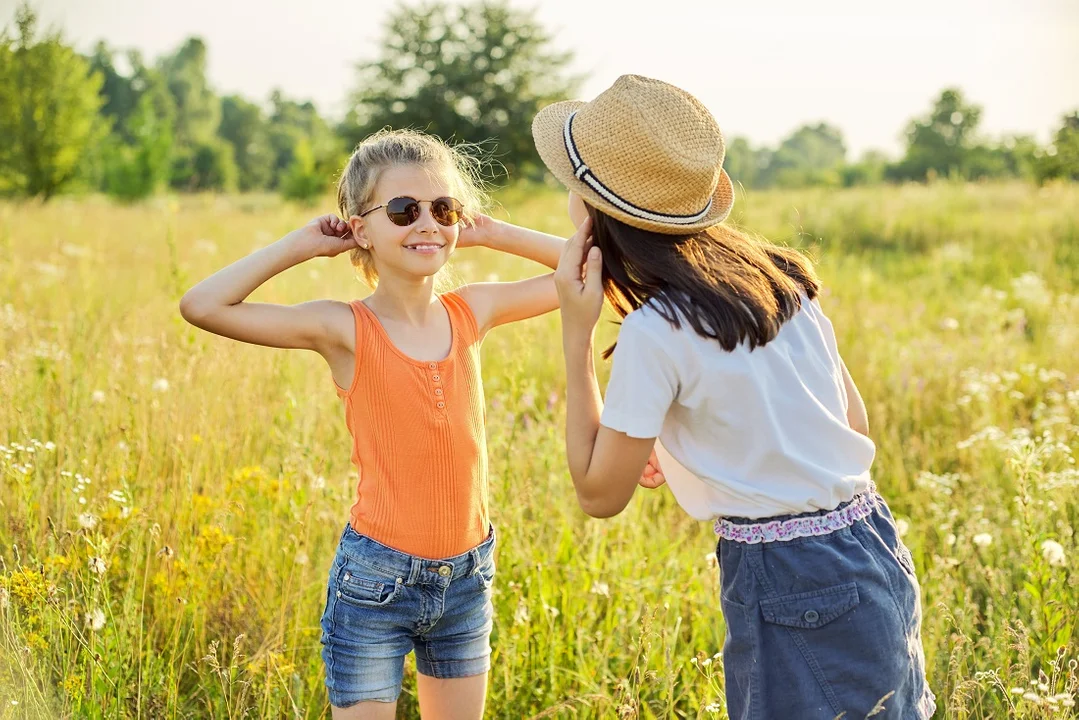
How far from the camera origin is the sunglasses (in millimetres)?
1985

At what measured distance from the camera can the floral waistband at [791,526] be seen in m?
1.57

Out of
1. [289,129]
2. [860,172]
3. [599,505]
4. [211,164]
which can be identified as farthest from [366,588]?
[289,129]

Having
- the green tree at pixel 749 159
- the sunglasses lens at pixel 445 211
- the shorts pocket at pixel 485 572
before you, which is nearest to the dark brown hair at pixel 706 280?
the sunglasses lens at pixel 445 211

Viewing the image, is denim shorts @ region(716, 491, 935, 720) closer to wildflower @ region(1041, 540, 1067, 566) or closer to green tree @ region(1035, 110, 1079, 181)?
wildflower @ region(1041, 540, 1067, 566)

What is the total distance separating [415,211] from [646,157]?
0.62 meters

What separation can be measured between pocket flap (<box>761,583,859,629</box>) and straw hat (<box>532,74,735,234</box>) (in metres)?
0.69

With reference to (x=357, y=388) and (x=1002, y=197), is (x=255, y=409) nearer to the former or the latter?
(x=357, y=388)

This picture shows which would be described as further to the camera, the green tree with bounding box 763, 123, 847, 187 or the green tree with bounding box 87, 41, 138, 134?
the green tree with bounding box 763, 123, 847, 187

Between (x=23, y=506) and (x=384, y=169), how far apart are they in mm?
1397

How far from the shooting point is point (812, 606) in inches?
59.5

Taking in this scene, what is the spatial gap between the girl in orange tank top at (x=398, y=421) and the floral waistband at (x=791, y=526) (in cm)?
63

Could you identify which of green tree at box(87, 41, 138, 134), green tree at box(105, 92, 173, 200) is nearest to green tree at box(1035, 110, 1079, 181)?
green tree at box(105, 92, 173, 200)

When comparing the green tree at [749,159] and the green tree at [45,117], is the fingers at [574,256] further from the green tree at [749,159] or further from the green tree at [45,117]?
the green tree at [749,159]

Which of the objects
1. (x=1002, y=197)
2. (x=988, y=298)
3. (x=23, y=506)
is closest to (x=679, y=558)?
(x=23, y=506)
